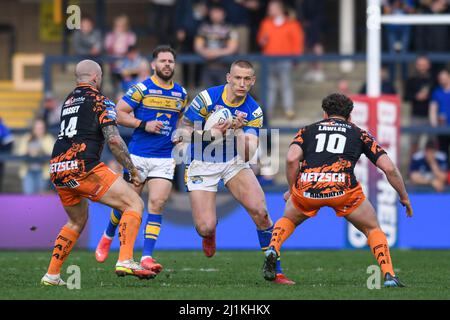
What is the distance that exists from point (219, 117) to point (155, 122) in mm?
1109

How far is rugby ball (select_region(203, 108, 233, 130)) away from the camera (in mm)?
11875

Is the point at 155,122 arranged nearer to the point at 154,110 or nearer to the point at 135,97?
the point at 154,110

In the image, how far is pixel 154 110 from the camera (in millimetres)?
12914

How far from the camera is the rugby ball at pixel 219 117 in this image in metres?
11.9

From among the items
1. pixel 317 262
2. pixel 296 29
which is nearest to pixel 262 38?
pixel 296 29

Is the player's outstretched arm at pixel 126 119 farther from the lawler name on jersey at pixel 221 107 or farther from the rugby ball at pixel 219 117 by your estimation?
the rugby ball at pixel 219 117

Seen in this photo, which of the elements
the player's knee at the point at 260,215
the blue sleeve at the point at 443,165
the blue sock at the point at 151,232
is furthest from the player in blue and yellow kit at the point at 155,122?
the blue sleeve at the point at 443,165

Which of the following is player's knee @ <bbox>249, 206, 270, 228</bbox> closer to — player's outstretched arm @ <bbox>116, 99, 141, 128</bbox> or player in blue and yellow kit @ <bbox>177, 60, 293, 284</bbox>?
player in blue and yellow kit @ <bbox>177, 60, 293, 284</bbox>

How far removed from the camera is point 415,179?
18938 millimetres

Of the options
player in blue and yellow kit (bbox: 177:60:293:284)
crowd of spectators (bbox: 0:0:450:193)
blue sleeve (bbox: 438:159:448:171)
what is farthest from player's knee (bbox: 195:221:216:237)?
blue sleeve (bbox: 438:159:448:171)

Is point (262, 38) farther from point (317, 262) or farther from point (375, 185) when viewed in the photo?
point (317, 262)

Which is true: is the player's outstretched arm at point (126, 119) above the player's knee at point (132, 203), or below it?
above

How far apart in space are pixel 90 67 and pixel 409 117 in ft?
32.7

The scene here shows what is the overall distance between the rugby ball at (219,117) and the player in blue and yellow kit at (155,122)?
0.98 metres
